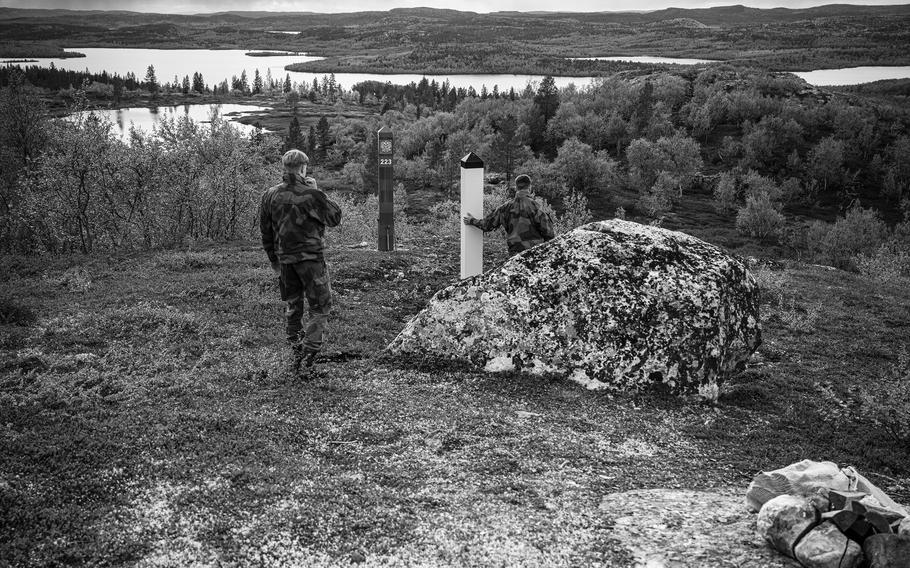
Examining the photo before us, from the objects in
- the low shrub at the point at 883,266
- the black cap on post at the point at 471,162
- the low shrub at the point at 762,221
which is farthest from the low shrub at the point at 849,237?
the black cap on post at the point at 471,162

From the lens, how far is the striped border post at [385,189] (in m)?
16.9

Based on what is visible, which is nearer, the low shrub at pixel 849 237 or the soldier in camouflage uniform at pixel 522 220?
the soldier in camouflage uniform at pixel 522 220

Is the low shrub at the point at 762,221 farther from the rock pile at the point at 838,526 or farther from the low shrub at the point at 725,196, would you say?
the rock pile at the point at 838,526

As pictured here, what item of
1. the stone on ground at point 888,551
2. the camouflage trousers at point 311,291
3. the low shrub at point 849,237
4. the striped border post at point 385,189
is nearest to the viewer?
the stone on ground at point 888,551

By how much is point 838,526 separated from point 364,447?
4453mm

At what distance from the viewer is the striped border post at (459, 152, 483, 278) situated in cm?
1148

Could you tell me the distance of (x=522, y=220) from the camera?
1190cm

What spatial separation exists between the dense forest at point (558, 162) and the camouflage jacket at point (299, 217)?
16173 mm

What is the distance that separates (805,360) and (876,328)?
4.10 meters

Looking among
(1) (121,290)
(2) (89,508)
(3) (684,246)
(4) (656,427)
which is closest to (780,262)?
(3) (684,246)

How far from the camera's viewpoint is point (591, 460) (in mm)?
7121

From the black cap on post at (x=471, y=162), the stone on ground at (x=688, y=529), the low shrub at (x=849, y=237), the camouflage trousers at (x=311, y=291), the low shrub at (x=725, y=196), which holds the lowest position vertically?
the low shrub at (x=849, y=237)

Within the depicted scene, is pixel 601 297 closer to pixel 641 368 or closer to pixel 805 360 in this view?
pixel 641 368

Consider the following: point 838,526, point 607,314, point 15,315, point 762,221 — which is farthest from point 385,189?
point 762,221
